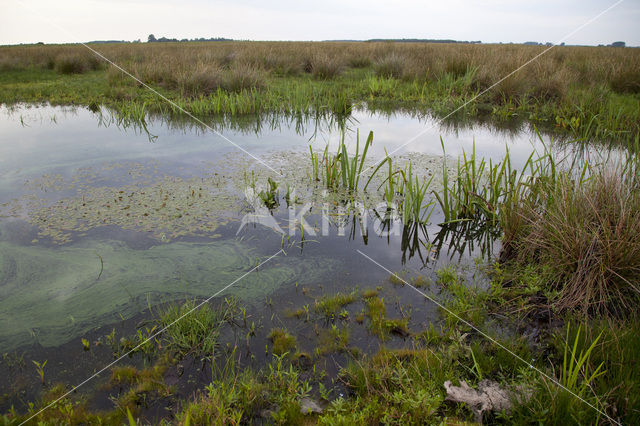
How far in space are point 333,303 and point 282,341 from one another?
15.9 inches

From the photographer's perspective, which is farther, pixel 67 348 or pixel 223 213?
pixel 223 213

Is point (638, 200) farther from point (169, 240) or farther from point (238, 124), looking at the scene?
point (238, 124)

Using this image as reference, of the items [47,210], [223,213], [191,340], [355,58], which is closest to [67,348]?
[191,340]

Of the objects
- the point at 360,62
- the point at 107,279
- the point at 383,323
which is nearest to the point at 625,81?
the point at 360,62

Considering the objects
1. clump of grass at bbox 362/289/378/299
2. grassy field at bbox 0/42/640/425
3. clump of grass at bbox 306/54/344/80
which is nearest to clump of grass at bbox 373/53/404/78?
clump of grass at bbox 306/54/344/80

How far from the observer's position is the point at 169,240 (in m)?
2.92

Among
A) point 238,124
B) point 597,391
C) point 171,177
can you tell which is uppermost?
point 238,124

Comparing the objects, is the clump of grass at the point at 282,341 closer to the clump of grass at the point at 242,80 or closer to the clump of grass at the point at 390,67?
the clump of grass at the point at 242,80

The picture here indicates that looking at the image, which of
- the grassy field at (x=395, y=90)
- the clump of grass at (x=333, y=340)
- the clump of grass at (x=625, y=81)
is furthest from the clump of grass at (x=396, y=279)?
the clump of grass at (x=625, y=81)

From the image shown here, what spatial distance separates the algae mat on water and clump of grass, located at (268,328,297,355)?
0.36m

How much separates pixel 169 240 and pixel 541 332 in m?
2.51

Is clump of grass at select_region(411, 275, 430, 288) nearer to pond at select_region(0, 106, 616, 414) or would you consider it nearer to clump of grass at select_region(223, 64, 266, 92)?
pond at select_region(0, 106, 616, 414)

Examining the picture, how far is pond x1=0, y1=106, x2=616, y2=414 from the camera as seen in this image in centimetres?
223

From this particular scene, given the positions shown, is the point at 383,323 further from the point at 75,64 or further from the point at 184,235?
the point at 75,64
